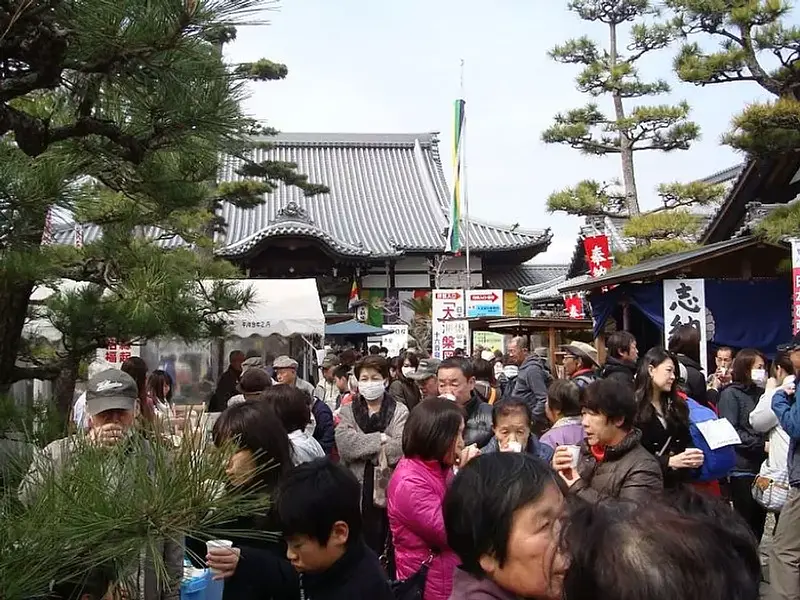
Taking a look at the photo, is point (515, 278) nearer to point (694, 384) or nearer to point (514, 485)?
point (694, 384)

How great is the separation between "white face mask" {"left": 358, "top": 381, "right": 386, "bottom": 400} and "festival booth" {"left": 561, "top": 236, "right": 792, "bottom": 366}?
216 inches

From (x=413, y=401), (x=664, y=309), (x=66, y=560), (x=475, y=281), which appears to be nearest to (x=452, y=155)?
(x=475, y=281)

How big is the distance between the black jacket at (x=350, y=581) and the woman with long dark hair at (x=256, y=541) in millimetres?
172

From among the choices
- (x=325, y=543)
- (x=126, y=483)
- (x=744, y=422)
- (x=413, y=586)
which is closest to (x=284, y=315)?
(x=744, y=422)

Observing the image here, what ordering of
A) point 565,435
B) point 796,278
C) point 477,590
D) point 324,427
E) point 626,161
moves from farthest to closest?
point 626,161 < point 796,278 < point 324,427 < point 565,435 < point 477,590

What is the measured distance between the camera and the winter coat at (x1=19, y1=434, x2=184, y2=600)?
1.31 m

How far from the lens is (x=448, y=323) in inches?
562

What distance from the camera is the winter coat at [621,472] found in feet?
9.36

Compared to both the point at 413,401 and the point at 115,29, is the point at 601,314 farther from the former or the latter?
the point at 115,29

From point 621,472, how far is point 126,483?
211cm

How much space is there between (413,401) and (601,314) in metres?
6.08

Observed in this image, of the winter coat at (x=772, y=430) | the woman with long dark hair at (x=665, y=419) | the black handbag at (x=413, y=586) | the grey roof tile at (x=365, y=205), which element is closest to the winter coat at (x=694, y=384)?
the winter coat at (x=772, y=430)

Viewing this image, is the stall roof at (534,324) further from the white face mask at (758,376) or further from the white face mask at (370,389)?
the white face mask at (370,389)

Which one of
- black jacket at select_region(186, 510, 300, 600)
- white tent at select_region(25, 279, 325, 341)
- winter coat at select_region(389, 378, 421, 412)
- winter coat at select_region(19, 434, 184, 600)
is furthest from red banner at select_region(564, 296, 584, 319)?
winter coat at select_region(19, 434, 184, 600)
